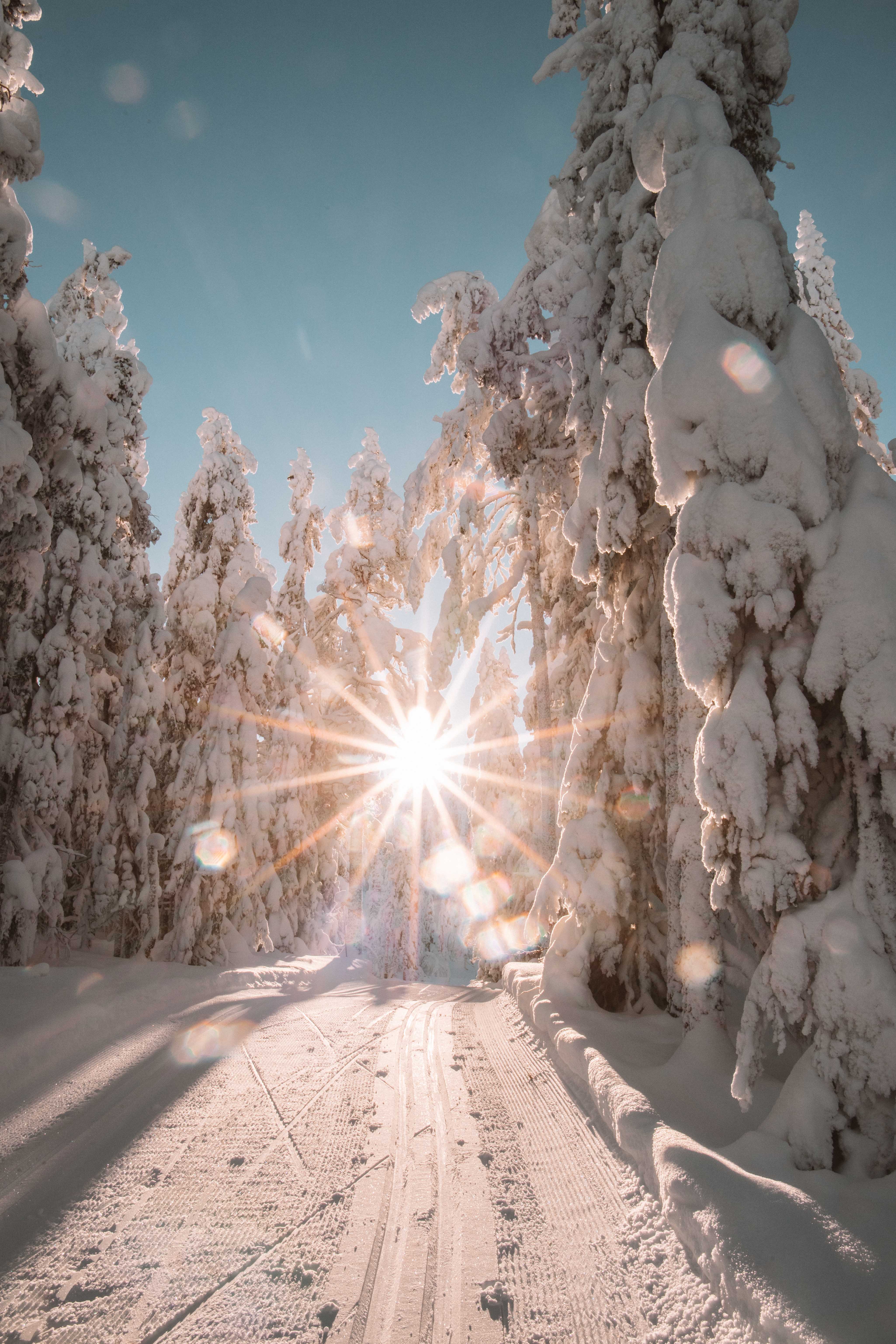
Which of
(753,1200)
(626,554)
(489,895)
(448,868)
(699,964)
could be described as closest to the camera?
(753,1200)

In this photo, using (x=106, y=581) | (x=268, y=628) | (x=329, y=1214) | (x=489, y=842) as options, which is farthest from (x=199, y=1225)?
(x=489, y=842)

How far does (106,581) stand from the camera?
35.6 ft

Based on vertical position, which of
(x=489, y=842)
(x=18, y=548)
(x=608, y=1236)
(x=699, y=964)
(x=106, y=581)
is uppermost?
(x=106, y=581)

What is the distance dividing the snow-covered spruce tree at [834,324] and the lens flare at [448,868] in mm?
16699

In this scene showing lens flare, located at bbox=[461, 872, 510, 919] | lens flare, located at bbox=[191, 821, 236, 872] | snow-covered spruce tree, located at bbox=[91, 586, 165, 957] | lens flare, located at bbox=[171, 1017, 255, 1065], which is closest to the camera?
lens flare, located at bbox=[171, 1017, 255, 1065]

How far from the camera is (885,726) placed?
3369mm

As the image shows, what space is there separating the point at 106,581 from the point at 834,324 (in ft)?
53.5

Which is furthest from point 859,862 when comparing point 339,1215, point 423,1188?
point 339,1215

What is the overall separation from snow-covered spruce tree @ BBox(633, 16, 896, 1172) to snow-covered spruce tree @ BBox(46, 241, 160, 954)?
9609 millimetres

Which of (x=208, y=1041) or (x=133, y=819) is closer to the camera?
(x=208, y=1041)

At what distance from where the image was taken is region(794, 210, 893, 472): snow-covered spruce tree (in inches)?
491

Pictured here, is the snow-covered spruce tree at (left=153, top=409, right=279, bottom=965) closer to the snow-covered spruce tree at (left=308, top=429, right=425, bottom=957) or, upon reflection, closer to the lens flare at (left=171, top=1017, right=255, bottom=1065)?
the snow-covered spruce tree at (left=308, top=429, right=425, bottom=957)

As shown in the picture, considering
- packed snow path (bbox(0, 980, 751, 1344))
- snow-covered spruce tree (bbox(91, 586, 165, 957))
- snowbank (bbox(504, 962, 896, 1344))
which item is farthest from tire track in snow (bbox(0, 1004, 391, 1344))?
snow-covered spruce tree (bbox(91, 586, 165, 957))

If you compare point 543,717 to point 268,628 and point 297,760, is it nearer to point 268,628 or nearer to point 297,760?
point 268,628
